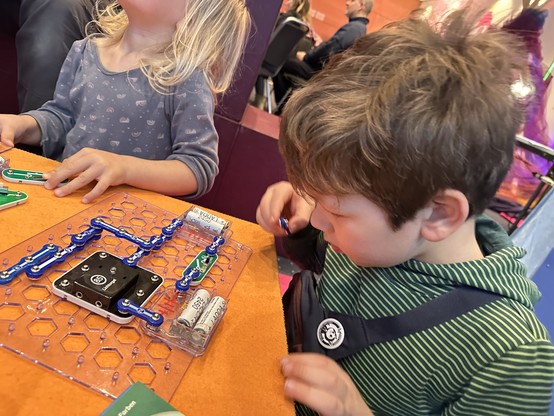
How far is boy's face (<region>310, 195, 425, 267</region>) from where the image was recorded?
506 millimetres

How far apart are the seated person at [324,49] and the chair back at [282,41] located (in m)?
0.23

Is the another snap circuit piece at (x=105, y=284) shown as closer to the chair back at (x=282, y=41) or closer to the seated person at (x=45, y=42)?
the seated person at (x=45, y=42)

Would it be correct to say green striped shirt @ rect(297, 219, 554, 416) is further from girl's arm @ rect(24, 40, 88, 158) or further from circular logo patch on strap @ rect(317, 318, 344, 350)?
girl's arm @ rect(24, 40, 88, 158)

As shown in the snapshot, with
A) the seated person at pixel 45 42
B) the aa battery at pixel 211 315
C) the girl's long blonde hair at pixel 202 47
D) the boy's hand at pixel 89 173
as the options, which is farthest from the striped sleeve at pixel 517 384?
the seated person at pixel 45 42

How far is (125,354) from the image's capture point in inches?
15.9

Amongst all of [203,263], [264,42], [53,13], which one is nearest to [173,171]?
[203,263]

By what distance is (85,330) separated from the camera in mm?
410

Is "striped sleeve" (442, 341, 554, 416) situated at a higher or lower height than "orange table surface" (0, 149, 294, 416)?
higher

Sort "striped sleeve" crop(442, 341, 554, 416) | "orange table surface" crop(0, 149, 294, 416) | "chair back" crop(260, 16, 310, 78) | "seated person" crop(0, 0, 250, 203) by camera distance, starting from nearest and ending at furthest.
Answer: "orange table surface" crop(0, 149, 294, 416) → "striped sleeve" crop(442, 341, 554, 416) → "seated person" crop(0, 0, 250, 203) → "chair back" crop(260, 16, 310, 78)

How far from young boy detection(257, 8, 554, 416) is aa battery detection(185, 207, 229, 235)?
148 millimetres

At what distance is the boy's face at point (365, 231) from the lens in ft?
1.66

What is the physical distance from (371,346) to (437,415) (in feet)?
0.41

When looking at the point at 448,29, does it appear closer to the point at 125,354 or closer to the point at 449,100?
the point at 449,100

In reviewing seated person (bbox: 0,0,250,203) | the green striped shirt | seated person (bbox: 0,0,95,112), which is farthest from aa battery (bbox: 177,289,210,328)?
seated person (bbox: 0,0,95,112)
